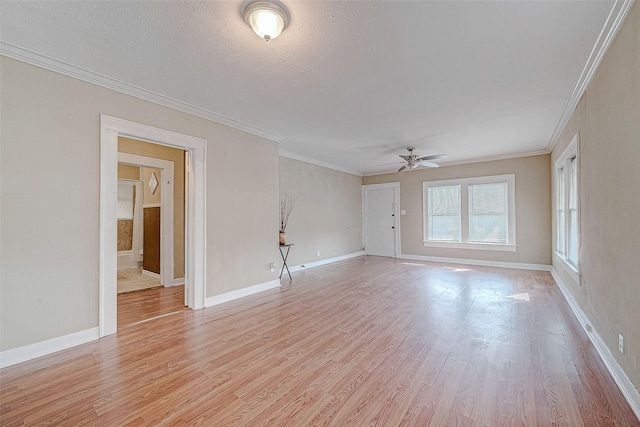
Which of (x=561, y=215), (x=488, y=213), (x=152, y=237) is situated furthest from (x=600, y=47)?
(x=152, y=237)

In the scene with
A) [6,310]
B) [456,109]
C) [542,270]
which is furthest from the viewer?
[542,270]

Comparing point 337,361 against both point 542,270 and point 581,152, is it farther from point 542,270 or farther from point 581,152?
point 542,270

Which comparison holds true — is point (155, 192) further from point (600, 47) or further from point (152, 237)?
point (600, 47)

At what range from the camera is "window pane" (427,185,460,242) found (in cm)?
679

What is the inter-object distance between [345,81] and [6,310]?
3.55m

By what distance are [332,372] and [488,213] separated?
232 inches

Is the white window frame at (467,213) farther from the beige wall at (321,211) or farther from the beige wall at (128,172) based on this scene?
the beige wall at (128,172)

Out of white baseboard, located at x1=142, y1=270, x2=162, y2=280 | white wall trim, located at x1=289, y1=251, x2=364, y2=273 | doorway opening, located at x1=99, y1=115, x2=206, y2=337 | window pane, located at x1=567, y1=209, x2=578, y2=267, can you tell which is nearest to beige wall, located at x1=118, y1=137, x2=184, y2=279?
white baseboard, located at x1=142, y1=270, x2=162, y2=280

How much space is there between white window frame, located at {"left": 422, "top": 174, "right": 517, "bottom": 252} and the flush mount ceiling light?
6.07 m

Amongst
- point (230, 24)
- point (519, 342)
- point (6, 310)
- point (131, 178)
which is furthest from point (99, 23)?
point (131, 178)

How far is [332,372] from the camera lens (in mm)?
2068

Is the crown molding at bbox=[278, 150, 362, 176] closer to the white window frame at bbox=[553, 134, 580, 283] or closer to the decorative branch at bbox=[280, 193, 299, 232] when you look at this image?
the decorative branch at bbox=[280, 193, 299, 232]

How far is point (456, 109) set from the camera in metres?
3.47

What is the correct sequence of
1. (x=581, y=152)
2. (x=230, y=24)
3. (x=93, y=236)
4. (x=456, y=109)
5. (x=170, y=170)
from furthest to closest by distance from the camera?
(x=170, y=170)
(x=456, y=109)
(x=581, y=152)
(x=93, y=236)
(x=230, y=24)
